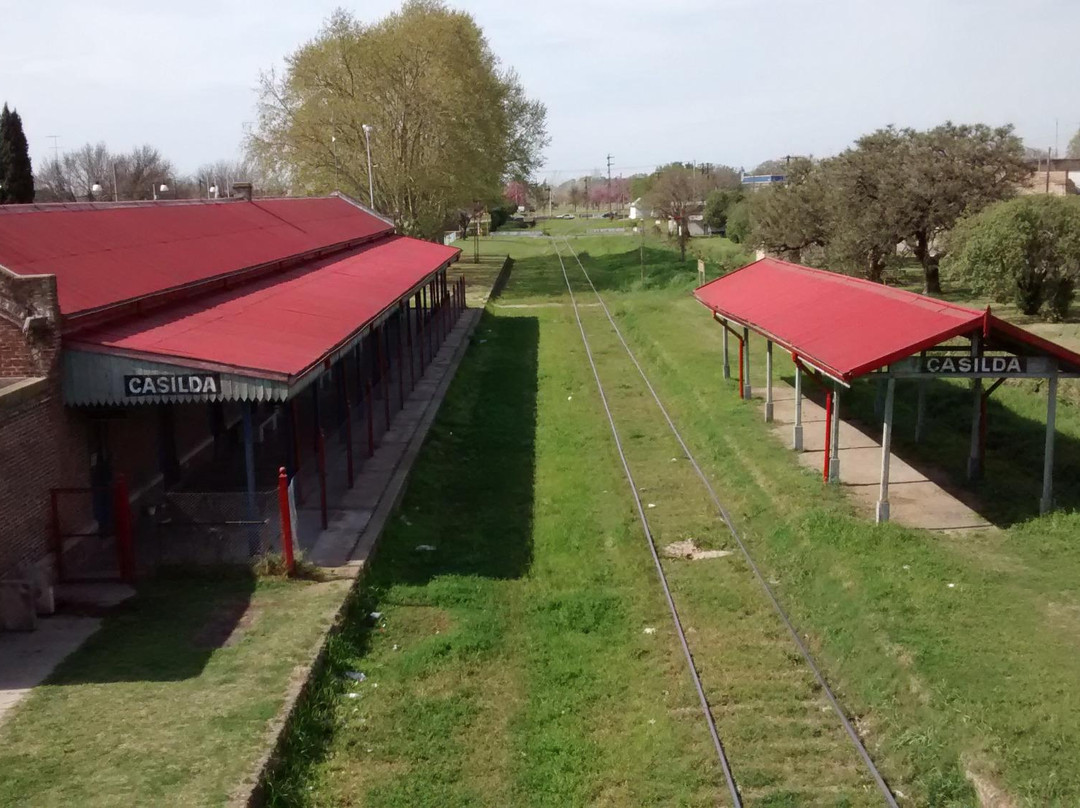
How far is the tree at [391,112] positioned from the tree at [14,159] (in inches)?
613

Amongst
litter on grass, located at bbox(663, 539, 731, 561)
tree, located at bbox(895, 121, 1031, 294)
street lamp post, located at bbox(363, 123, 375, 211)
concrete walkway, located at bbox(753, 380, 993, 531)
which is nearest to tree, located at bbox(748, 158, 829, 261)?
tree, located at bbox(895, 121, 1031, 294)

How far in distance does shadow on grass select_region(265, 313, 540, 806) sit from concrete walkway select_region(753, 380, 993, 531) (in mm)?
4613

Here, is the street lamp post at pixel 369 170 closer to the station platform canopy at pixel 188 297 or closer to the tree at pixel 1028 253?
the station platform canopy at pixel 188 297

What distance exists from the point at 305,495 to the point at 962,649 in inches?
371

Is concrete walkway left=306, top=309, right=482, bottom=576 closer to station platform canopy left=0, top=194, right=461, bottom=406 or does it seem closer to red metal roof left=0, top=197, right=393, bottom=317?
station platform canopy left=0, top=194, right=461, bottom=406

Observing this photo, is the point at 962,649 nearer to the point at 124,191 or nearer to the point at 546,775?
the point at 546,775

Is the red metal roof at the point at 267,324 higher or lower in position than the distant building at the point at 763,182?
lower

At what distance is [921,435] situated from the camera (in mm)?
17453

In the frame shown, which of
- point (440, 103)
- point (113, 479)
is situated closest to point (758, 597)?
point (113, 479)

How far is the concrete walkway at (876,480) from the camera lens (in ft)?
44.2

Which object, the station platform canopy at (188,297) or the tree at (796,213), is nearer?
the station platform canopy at (188,297)

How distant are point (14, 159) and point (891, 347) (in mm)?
53963

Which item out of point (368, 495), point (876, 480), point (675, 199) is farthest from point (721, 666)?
point (675, 199)

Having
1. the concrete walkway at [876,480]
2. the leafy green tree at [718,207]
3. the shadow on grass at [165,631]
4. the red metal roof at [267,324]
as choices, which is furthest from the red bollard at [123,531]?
the leafy green tree at [718,207]
